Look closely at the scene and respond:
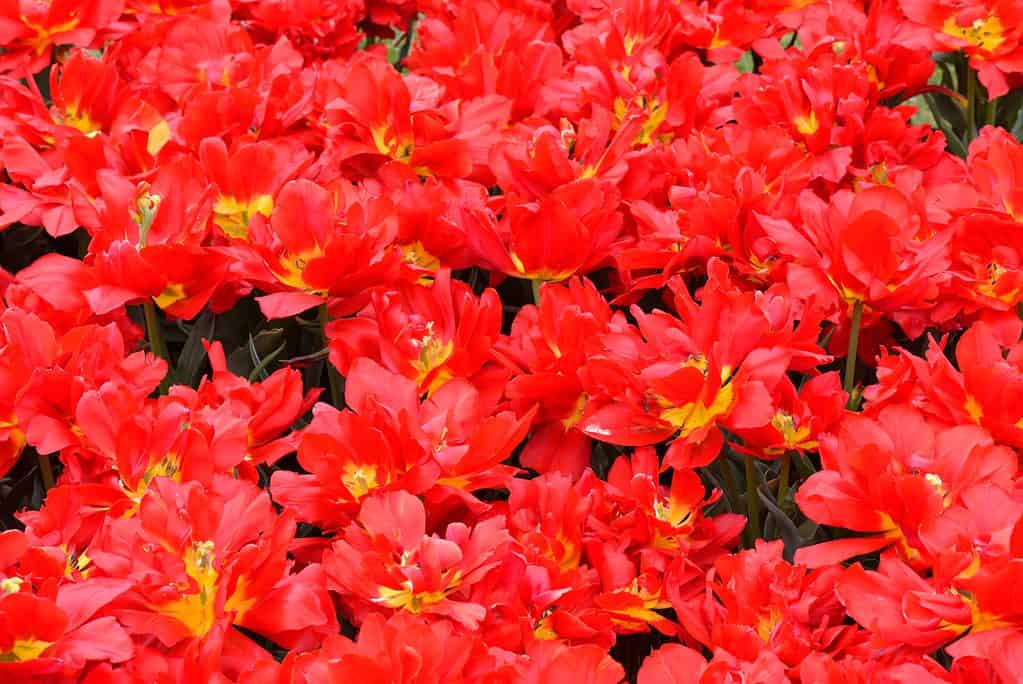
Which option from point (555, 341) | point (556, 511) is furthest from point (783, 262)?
point (556, 511)

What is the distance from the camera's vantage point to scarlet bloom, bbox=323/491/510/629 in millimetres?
1190

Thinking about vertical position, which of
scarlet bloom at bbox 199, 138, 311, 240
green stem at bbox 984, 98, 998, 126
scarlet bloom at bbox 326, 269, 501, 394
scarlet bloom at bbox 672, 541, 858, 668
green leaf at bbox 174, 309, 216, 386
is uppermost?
scarlet bloom at bbox 199, 138, 311, 240

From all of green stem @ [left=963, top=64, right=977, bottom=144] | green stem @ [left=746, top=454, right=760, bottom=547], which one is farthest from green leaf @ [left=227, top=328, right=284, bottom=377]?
green stem @ [left=963, top=64, right=977, bottom=144]

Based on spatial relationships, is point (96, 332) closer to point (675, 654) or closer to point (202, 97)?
point (202, 97)

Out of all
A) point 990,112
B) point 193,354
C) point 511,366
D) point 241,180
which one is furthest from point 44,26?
point 990,112

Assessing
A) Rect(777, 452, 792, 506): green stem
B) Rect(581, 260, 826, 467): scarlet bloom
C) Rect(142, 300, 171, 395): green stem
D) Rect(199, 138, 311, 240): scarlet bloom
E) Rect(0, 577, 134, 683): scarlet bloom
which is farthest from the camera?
Rect(199, 138, 311, 240): scarlet bloom

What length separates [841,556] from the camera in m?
1.26

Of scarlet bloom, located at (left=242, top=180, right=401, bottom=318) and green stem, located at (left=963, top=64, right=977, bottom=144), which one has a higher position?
scarlet bloom, located at (left=242, top=180, right=401, bottom=318)

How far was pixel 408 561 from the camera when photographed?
1.21 metres

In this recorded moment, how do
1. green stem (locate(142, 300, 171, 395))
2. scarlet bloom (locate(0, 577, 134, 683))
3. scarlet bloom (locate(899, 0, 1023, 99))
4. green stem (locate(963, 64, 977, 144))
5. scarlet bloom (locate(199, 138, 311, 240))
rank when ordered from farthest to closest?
green stem (locate(963, 64, 977, 144)) < scarlet bloom (locate(899, 0, 1023, 99)) < scarlet bloom (locate(199, 138, 311, 240)) < green stem (locate(142, 300, 171, 395)) < scarlet bloom (locate(0, 577, 134, 683))

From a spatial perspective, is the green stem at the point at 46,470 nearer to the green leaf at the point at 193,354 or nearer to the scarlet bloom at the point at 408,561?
the green leaf at the point at 193,354

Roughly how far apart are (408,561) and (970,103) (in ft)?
4.64

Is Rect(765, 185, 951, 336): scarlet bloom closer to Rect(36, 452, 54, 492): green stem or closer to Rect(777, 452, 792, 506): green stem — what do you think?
Rect(777, 452, 792, 506): green stem

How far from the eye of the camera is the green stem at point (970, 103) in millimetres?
2232
